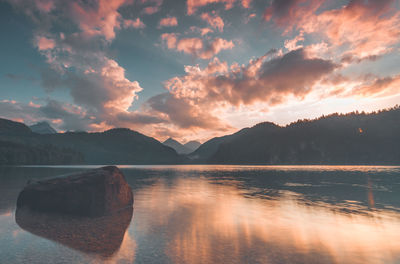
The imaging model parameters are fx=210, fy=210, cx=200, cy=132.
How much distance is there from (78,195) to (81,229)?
5.09 m

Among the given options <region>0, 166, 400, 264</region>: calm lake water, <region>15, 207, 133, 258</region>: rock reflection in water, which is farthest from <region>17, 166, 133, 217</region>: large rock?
<region>0, 166, 400, 264</region>: calm lake water

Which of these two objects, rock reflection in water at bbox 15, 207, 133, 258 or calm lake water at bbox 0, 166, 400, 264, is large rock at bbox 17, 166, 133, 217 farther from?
calm lake water at bbox 0, 166, 400, 264

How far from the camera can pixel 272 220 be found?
14.7 meters

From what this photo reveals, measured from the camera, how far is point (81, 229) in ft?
40.5

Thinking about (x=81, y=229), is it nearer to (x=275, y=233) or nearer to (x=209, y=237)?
(x=209, y=237)

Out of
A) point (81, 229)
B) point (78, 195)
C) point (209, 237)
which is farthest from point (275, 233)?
point (78, 195)

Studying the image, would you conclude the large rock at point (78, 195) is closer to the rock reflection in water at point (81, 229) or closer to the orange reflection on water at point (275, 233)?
the rock reflection in water at point (81, 229)

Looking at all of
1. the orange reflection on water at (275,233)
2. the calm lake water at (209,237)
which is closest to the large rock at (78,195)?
the calm lake water at (209,237)

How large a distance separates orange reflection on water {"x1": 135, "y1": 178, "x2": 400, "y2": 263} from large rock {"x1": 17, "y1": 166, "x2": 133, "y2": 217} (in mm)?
3015

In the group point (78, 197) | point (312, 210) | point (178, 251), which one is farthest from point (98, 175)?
point (312, 210)

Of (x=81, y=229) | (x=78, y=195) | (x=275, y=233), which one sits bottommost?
(x=275, y=233)

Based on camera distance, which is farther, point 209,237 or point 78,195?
point 78,195

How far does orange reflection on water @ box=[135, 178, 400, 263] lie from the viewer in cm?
868

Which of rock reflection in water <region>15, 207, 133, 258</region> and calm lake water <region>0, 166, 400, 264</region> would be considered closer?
calm lake water <region>0, 166, 400, 264</region>
